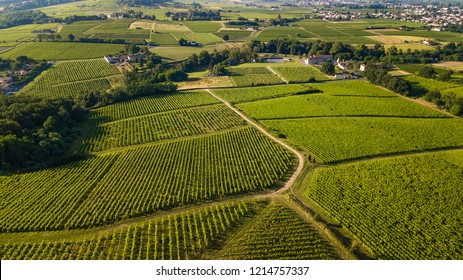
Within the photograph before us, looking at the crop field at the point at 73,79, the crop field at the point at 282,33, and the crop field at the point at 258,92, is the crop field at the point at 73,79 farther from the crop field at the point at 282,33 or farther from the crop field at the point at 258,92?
the crop field at the point at 282,33

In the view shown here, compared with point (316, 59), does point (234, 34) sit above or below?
above

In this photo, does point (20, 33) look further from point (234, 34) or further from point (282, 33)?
point (282, 33)

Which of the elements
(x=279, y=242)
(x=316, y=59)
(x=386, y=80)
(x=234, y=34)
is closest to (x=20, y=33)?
(x=234, y=34)

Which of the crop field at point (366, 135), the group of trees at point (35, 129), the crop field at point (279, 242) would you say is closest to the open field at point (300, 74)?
the crop field at point (366, 135)

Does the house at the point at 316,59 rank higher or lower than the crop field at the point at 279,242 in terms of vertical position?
higher

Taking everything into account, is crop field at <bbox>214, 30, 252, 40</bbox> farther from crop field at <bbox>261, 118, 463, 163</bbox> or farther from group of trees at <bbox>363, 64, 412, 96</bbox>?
crop field at <bbox>261, 118, 463, 163</bbox>

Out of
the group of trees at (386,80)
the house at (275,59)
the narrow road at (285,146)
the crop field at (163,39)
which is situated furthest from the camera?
the crop field at (163,39)
